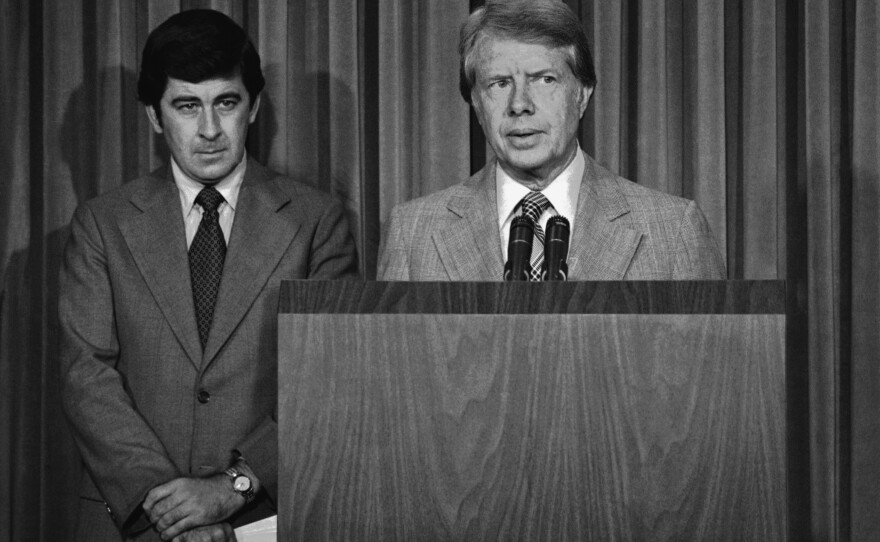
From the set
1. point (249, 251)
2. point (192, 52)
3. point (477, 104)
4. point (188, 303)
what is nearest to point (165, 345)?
point (188, 303)

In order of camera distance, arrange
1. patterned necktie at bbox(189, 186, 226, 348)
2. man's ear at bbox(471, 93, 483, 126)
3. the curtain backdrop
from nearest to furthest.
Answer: man's ear at bbox(471, 93, 483, 126), patterned necktie at bbox(189, 186, 226, 348), the curtain backdrop

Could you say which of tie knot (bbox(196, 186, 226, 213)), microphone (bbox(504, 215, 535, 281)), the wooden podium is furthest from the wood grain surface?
tie knot (bbox(196, 186, 226, 213))

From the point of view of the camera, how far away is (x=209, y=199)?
93.9 inches

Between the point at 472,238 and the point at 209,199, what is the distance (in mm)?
639

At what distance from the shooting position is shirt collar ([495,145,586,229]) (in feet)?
6.91

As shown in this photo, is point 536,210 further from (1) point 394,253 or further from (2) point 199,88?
(2) point 199,88

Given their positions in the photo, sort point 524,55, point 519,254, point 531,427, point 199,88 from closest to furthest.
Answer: point 531,427 → point 519,254 → point 524,55 → point 199,88

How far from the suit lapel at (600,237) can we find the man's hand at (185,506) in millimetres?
784

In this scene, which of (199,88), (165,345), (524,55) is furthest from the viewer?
(199,88)

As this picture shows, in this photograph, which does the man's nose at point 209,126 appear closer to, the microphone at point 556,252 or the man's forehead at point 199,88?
the man's forehead at point 199,88

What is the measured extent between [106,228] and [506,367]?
123cm

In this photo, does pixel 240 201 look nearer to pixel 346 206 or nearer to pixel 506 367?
pixel 346 206

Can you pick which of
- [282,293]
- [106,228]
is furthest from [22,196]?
[282,293]

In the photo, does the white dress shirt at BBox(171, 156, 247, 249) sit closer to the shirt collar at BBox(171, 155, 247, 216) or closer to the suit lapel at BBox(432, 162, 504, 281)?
the shirt collar at BBox(171, 155, 247, 216)
